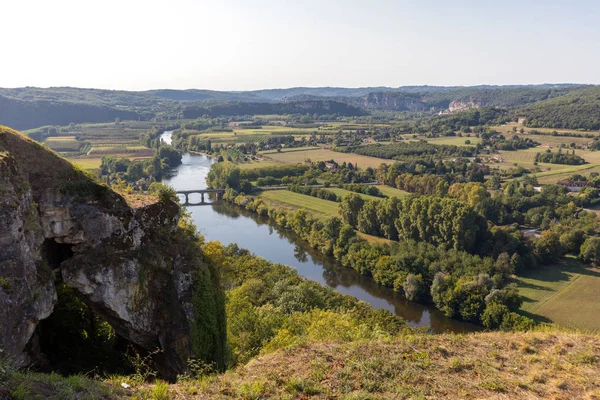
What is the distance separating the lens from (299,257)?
179 ft

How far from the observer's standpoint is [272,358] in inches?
511

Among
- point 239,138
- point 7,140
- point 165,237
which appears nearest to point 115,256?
point 165,237

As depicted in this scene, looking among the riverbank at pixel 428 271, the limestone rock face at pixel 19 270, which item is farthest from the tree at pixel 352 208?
the limestone rock face at pixel 19 270

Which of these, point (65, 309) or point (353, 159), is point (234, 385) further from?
point (353, 159)

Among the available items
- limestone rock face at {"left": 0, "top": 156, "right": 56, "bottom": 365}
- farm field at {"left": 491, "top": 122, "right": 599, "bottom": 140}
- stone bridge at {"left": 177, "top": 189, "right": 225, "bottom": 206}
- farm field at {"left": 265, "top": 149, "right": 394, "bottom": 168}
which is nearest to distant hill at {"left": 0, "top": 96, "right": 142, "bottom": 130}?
farm field at {"left": 265, "top": 149, "right": 394, "bottom": 168}

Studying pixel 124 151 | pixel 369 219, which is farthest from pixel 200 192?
pixel 124 151

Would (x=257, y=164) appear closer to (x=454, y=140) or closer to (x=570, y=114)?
→ (x=454, y=140)

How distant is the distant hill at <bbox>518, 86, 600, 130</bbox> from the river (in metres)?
130

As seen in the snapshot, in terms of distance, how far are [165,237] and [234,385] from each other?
7285 mm

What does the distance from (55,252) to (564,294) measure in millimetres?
42579

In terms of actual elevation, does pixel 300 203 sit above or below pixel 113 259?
below

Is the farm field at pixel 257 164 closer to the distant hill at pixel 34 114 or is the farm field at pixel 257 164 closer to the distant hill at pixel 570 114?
the distant hill at pixel 34 114

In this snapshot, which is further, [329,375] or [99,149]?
[99,149]

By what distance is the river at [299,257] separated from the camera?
1554 inches
